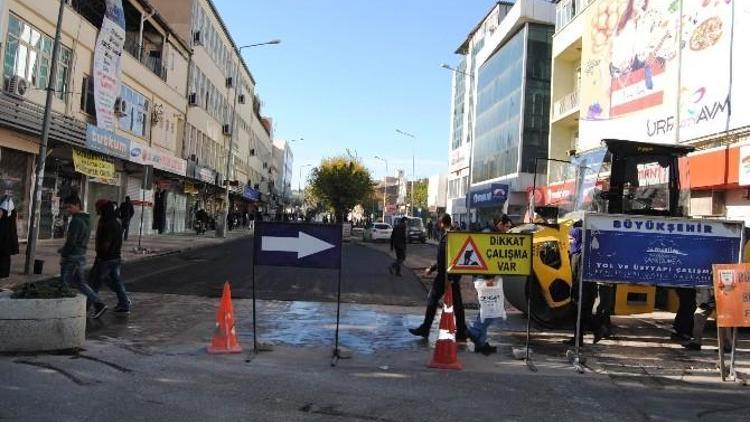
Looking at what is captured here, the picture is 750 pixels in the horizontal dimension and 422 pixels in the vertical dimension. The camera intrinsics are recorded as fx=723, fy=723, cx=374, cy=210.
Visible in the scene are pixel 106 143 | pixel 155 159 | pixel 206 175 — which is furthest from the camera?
pixel 206 175

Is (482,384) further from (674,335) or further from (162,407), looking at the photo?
(674,335)

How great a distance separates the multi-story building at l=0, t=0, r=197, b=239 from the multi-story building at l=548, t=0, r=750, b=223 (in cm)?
→ 1507

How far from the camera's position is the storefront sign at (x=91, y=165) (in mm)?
23467

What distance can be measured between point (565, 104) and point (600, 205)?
96.6 ft

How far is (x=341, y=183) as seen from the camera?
82.3 meters

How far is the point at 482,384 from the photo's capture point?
7.16 meters

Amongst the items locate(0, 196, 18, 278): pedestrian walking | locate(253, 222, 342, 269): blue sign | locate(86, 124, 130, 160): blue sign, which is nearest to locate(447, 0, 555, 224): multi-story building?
locate(86, 124, 130, 160): blue sign

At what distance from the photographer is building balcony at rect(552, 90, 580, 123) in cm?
3784

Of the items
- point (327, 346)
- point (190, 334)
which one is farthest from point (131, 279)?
point (327, 346)

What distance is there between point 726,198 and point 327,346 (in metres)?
17.3

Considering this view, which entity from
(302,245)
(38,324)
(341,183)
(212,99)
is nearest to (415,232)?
(212,99)

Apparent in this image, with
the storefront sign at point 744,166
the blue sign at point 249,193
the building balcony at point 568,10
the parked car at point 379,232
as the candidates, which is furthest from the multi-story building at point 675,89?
the blue sign at point 249,193

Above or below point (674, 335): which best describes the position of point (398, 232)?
above

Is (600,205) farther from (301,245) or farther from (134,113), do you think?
(134,113)
